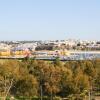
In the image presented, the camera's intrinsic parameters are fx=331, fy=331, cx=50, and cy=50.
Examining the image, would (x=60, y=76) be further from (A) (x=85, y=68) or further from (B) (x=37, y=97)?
(A) (x=85, y=68)

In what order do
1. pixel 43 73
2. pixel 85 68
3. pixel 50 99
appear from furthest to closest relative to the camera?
pixel 85 68 < pixel 43 73 < pixel 50 99

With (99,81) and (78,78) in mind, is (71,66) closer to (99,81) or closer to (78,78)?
(99,81)

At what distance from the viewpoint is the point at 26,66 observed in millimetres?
15789

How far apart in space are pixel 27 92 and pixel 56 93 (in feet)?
3.76

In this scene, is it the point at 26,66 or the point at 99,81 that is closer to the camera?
the point at 99,81

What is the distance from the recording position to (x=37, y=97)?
12492mm

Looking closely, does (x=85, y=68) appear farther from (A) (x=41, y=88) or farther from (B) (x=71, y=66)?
(A) (x=41, y=88)

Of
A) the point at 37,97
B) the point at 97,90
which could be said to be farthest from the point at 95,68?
the point at 37,97

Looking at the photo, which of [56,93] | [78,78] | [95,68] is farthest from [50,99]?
[95,68]

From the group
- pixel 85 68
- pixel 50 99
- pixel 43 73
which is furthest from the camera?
pixel 85 68

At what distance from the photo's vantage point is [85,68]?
50.1 ft

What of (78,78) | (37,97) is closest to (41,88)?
(37,97)

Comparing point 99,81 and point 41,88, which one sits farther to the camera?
point 99,81

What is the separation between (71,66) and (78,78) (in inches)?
133
